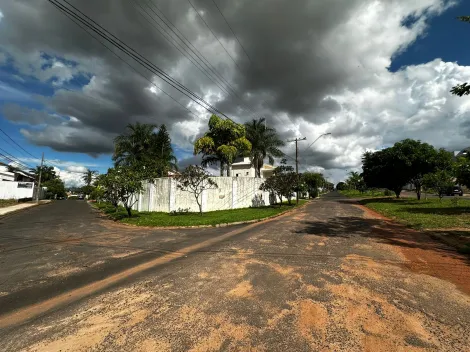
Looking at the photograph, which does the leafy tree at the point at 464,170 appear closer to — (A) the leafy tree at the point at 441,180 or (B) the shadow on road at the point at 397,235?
(B) the shadow on road at the point at 397,235

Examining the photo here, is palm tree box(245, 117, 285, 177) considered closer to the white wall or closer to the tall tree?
the tall tree

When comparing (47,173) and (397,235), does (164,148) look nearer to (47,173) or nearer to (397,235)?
(397,235)

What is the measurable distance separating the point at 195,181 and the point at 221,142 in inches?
317

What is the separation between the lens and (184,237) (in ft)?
31.2

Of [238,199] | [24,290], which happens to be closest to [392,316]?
[24,290]

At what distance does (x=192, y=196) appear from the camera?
57.5 feet

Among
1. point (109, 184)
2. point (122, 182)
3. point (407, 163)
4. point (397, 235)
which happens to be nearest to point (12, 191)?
point (109, 184)

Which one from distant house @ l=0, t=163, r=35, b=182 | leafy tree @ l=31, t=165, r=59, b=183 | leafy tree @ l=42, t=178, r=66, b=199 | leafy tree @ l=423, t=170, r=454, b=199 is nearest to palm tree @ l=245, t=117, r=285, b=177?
leafy tree @ l=423, t=170, r=454, b=199

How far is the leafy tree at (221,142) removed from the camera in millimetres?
22766

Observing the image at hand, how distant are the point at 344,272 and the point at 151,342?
12.8ft

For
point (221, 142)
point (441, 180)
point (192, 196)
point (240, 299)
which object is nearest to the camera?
point (240, 299)

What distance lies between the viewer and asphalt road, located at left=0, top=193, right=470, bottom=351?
2814 millimetres

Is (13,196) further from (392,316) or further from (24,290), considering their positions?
(392,316)

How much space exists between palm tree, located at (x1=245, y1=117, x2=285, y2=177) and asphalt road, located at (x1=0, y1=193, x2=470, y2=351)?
21.1 meters
